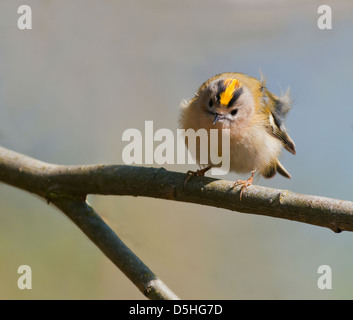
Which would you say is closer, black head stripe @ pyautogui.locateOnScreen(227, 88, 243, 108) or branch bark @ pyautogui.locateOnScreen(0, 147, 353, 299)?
branch bark @ pyautogui.locateOnScreen(0, 147, 353, 299)

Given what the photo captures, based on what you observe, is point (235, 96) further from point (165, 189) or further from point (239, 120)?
point (165, 189)

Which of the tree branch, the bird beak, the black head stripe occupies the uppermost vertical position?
the black head stripe

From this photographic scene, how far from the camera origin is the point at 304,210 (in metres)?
1.62

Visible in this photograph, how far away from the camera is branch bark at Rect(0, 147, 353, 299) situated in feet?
5.29

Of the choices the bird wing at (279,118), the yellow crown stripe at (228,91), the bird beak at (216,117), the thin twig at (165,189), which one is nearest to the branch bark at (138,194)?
the thin twig at (165,189)

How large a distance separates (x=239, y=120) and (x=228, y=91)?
0.19 meters

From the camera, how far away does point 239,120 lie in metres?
2.67

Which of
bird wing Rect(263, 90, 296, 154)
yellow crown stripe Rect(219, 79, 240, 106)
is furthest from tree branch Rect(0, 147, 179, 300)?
bird wing Rect(263, 90, 296, 154)

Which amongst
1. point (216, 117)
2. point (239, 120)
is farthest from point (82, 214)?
point (239, 120)

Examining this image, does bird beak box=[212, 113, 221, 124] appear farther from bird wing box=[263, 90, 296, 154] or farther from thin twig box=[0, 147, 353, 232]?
thin twig box=[0, 147, 353, 232]

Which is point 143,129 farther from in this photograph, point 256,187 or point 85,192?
point 256,187

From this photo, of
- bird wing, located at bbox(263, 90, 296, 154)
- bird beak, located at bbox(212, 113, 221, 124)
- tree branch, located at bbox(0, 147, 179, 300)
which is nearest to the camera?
tree branch, located at bbox(0, 147, 179, 300)

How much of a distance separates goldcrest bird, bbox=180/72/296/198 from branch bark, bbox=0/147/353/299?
1.66 ft

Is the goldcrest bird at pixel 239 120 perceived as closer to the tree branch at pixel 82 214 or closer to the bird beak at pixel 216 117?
the bird beak at pixel 216 117
